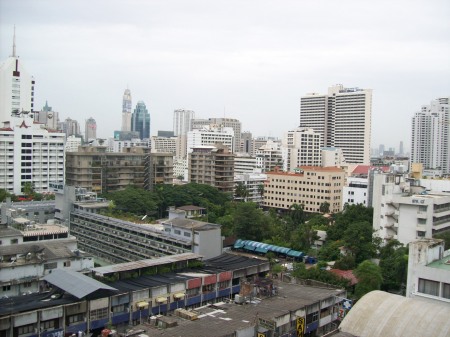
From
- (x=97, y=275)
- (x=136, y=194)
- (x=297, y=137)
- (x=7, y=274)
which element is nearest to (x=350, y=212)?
(x=136, y=194)

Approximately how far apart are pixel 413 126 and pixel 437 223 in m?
27.0

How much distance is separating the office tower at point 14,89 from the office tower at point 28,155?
4.17m

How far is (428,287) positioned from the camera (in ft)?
24.1

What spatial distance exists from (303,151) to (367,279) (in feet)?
79.8

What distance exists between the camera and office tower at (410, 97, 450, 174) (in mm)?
37469

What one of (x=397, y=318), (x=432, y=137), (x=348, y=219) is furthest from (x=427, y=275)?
(x=432, y=137)

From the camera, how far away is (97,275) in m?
8.47

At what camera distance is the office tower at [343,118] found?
127 ft

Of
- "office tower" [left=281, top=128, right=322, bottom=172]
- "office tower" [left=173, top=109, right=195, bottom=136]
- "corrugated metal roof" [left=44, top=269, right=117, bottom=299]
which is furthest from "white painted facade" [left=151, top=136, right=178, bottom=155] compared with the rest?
"corrugated metal roof" [left=44, top=269, right=117, bottom=299]

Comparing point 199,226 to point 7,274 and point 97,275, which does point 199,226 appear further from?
point 7,274

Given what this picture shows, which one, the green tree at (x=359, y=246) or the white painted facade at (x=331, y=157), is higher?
the white painted facade at (x=331, y=157)

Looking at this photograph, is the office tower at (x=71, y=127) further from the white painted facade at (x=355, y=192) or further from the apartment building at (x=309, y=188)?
the white painted facade at (x=355, y=192)

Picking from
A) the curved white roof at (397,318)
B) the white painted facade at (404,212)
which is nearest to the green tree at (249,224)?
the white painted facade at (404,212)

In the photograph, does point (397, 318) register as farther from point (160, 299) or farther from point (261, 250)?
point (261, 250)
